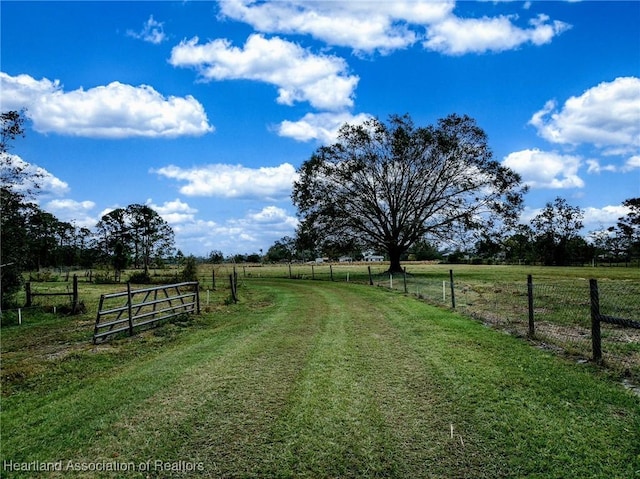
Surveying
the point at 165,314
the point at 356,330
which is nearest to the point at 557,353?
the point at 356,330

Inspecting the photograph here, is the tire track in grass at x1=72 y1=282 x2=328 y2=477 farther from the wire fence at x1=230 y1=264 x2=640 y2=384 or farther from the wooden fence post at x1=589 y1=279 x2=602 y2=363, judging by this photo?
the wire fence at x1=230 y1=264 x2=640 y2=384

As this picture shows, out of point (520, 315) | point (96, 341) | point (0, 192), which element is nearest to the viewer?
point (96, 341)

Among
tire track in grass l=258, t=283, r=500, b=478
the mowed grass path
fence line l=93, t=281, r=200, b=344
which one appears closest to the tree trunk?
fence line l=93, t=281, r=200, b=344

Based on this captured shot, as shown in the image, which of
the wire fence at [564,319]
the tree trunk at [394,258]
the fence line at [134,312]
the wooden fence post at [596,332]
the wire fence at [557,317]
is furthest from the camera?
the tree trunk at [394,258]

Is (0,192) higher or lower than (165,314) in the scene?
higher

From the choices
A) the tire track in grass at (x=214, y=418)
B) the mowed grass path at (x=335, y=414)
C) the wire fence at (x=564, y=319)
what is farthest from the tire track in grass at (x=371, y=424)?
the wire fence at (x=564, y=319)

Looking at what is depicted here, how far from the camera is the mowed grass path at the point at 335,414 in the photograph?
13.7 ft

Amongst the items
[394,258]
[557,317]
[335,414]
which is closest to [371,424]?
[335,414]

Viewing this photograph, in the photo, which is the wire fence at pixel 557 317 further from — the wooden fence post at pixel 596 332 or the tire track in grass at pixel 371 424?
the tire track in grass at pixel 371 424

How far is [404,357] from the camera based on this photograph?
8.05 metres

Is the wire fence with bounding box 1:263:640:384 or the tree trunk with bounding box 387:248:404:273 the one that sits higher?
the tree trunk with bounding box 387:248:404:273

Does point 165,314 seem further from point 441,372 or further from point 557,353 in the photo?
point 557,353

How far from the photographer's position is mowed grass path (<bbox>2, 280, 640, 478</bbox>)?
4.18 meters

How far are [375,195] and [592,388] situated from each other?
3570 cm
